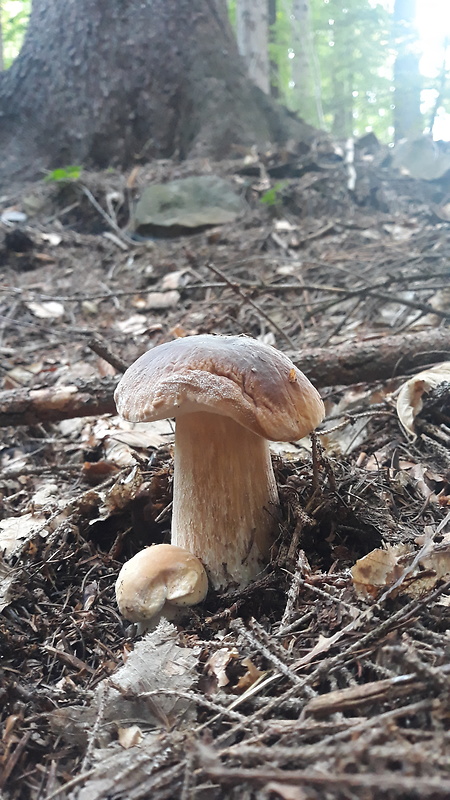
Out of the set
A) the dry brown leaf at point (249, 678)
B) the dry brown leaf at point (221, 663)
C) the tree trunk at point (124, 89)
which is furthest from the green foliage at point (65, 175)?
the dry brown leaf at point (249, 678)

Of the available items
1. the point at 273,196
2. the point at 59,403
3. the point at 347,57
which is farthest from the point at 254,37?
the point at 59,403

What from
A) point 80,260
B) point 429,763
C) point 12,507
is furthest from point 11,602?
point 80,260

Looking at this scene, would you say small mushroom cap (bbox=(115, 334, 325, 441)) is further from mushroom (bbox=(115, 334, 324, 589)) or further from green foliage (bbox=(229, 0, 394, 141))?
green foliage (bbox=(229, 0, 394, 141))

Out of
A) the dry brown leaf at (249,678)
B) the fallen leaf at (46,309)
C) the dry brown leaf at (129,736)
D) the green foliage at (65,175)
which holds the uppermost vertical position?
the green foliage at (65,175)

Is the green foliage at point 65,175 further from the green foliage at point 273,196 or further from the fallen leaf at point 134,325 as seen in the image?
the fallen leaf at point 134,325

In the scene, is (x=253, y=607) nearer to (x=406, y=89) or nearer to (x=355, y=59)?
(x=406, y=89)

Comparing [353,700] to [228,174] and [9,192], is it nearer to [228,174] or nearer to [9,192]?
[228,174]
